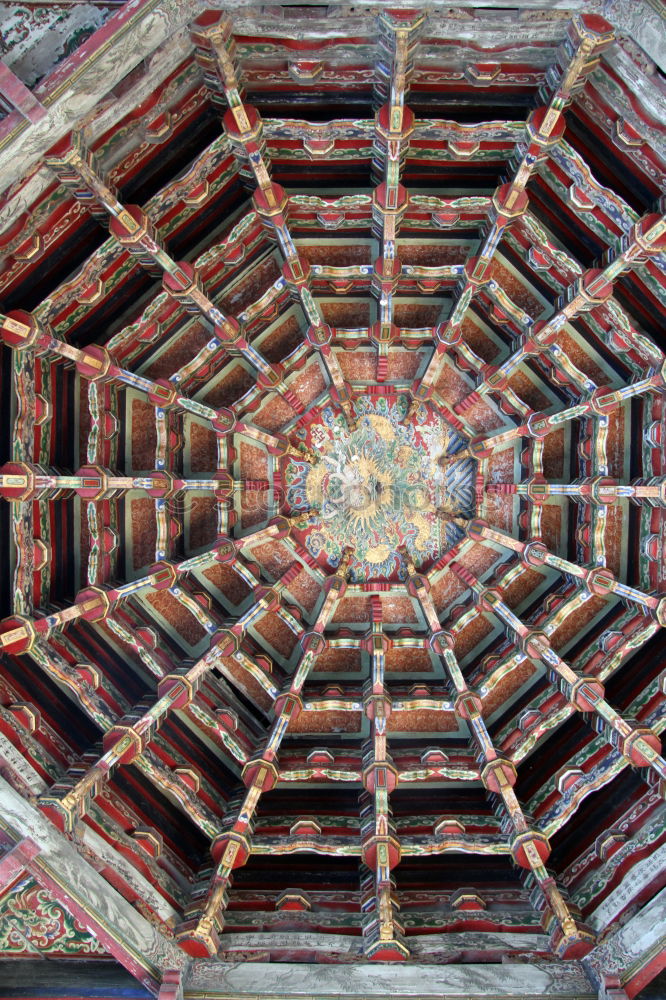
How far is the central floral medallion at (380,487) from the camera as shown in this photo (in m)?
15.2

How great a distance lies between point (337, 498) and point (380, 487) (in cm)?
97

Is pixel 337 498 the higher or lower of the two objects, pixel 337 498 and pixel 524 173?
the lower

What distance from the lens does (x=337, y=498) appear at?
15289mm

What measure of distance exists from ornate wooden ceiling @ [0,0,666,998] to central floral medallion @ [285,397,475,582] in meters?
0.08

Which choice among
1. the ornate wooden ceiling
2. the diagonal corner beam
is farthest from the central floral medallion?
the diagonal corner beam

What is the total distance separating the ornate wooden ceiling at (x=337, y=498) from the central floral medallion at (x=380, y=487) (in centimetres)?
8

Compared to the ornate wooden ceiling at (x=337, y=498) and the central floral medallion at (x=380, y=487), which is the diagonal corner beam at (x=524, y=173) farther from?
the central floral medallion at (x=380, y=487)

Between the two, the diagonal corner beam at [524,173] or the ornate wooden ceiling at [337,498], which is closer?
the diagonal corner beam at [524,173]

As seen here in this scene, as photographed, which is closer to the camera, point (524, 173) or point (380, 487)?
point (524, 173)

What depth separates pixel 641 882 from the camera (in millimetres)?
11555

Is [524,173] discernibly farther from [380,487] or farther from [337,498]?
[337,498]

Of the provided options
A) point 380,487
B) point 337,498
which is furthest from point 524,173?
point 337,498

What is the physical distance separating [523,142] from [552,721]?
10.3 metres

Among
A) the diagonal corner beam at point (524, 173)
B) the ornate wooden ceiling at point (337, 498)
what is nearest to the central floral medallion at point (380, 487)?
the ornate wooden ceiling at point (337, 498)
